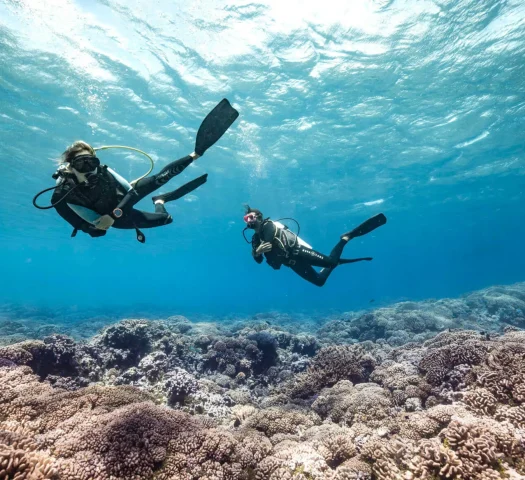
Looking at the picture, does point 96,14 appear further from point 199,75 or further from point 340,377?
point 340,377

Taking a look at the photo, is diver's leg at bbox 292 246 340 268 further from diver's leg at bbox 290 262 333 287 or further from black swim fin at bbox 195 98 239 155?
black swim fin at bbox 195 98 239 155

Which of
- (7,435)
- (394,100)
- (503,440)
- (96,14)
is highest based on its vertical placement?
(394,100)

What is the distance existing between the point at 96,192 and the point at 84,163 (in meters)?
0.56

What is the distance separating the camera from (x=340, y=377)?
23.9ft

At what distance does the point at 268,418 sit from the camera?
5.12 metres

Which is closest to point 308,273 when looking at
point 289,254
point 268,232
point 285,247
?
point 289,254

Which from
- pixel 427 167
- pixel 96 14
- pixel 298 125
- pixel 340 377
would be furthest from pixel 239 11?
pixel 427 167

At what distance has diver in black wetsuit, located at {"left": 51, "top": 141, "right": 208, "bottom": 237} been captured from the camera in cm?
464

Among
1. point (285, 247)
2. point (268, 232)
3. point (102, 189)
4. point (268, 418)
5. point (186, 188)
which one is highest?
point (186, 188)

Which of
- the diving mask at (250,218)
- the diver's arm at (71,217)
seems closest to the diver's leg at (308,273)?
the diving mask at (250,218)

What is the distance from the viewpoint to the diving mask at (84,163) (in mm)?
4562

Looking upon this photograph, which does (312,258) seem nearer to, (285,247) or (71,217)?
(285,247)

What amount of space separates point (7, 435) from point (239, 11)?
15.6 meters

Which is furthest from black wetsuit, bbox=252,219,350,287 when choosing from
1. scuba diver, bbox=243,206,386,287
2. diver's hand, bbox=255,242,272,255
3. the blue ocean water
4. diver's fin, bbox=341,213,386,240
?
the blue ocean water
